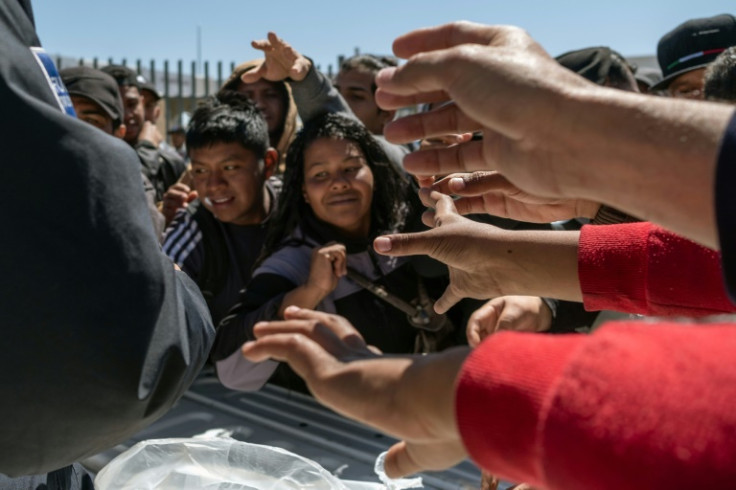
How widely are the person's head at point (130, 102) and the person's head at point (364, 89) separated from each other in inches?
51.5

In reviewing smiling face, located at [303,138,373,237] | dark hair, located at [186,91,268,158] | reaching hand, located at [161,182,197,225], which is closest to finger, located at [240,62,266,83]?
dark hair, located at [186,91,268,158]

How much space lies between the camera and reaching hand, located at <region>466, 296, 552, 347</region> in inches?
60.8

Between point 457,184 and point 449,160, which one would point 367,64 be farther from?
point 449,160

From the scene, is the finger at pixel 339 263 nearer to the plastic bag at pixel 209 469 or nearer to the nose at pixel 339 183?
the nose at pixel 339 183

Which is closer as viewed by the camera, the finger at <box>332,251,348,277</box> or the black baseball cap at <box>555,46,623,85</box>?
the finger at <box>332,251,348,277</box>

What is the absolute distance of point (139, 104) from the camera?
13.9 feet

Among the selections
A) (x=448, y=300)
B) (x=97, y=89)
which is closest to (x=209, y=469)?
(x=448, y=300)

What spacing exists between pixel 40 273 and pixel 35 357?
10 cm

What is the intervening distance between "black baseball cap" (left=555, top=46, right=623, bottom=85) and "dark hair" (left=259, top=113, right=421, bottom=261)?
31.1 inches

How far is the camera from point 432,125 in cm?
104

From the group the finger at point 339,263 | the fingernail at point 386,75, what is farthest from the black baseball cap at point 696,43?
the fingernail at point 386,75

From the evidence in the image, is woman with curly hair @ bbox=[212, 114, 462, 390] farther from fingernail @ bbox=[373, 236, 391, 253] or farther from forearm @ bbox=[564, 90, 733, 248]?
forearm @ bbox=[564, 90, 733, 248]

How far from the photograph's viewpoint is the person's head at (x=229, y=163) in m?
2.79

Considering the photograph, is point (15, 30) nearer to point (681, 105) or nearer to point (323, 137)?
point (681, 105)
